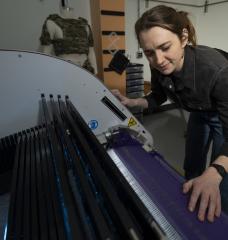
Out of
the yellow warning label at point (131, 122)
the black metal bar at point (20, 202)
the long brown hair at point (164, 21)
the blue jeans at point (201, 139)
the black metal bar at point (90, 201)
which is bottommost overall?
the blue jeans at point (201, 139)

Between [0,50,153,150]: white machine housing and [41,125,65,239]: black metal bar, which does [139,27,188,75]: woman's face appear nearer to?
[0,50,153,150]: white machine housing

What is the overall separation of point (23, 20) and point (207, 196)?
2358 mm

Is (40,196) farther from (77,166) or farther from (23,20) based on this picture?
(23,20)

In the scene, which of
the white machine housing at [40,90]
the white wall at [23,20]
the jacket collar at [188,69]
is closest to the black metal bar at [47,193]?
the white machine housing at [40,90]

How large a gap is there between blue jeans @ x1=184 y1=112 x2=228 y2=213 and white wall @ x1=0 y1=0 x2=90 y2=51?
6.22 ft

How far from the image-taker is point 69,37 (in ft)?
6.36

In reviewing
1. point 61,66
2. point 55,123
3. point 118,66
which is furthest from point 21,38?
point 55,123

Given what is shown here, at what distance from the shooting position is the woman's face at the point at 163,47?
2.32ft

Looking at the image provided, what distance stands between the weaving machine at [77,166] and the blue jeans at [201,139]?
31cm

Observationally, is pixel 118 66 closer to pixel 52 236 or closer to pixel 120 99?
pixel 120 99

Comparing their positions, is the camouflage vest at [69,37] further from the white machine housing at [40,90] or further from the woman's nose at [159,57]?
the woman's nose at [159,57]

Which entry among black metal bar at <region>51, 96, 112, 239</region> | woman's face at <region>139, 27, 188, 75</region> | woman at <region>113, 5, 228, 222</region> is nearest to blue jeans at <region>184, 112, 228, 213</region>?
woman at <region>113, 5, 228, 222</region>

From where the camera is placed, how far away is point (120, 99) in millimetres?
1069

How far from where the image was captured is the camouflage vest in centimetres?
190
